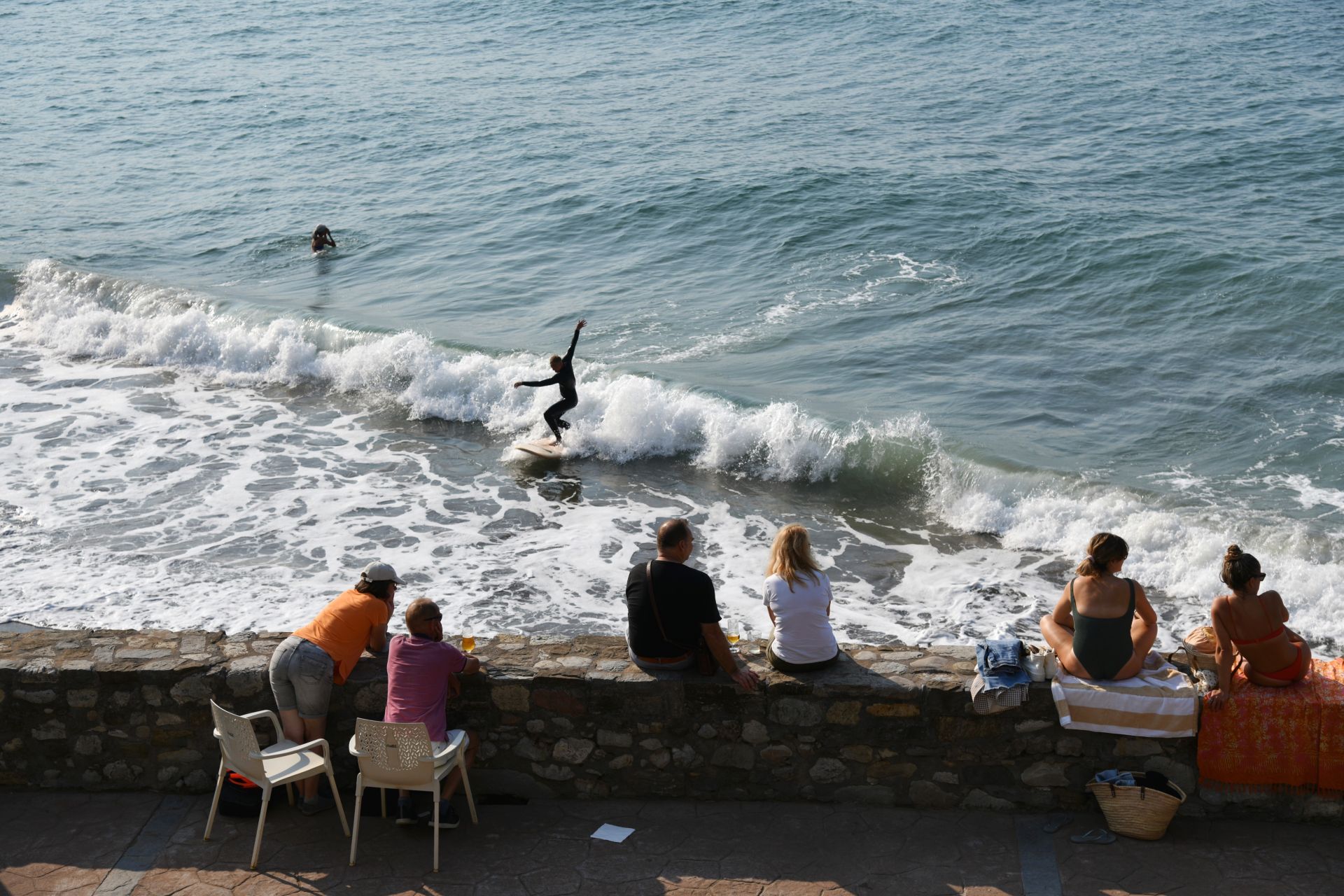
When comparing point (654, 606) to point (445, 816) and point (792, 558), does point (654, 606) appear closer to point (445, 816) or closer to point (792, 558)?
point (792, 558)

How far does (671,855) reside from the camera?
224 inches

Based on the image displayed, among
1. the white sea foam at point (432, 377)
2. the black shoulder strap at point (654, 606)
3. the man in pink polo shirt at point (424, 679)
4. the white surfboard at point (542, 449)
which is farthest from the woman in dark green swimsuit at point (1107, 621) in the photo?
the white surfboard at point (542, 449)

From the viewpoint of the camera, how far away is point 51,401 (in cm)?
1579

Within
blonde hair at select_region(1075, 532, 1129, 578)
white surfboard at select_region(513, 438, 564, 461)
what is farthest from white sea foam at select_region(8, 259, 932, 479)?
blonde hair at select_region(1075, 532, 1129, 578)

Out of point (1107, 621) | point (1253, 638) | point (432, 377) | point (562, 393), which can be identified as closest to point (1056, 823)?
point (1107, 621)

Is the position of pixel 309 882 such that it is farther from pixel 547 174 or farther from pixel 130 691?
pixel 547 174

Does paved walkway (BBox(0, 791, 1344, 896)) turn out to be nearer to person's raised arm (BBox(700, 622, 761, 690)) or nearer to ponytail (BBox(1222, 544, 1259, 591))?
person's raised arm (BBox(700, 622, 761, 690))

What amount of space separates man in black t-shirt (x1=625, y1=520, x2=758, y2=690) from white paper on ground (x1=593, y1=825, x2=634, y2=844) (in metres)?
0.80

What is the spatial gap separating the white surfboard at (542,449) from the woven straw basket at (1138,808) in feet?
29.5

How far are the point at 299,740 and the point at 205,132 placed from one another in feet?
103

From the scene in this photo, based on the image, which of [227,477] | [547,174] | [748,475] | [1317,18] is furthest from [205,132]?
[1317,18]

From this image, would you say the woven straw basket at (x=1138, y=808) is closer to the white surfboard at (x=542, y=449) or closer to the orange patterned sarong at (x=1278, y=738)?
the orange patterned sarong at (x=1278, y=738)

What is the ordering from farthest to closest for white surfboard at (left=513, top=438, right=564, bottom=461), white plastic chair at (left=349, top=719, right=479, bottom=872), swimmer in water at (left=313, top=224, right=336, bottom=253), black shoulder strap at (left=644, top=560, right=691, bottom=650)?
swimmer in water at (left=313, top=224, right=336, bottom=253)
white surfboard at (left=513, top=438, right=564, bottom=461)
black shoulder strap at (left=644, top=560, right=691, bottom=650)
white plastic chair at (left=349, top=719, right=479, bottom=872)

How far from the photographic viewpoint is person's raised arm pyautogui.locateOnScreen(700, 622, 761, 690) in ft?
19.1
